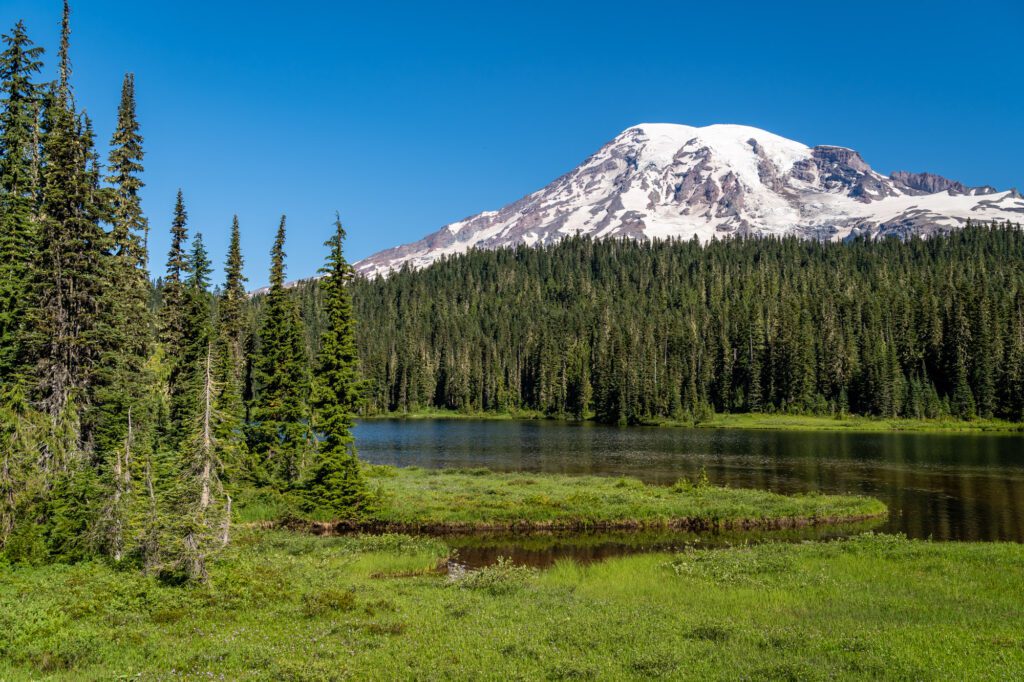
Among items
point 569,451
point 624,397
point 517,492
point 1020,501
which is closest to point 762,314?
point 624,397

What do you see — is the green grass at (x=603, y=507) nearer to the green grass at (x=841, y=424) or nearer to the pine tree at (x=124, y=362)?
the pine tree at (x=124, y=362)

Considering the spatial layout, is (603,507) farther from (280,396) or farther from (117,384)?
(117,384)

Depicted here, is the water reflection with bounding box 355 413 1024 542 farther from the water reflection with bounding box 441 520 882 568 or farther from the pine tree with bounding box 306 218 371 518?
the pine tree with bounding box 306 218 371 518

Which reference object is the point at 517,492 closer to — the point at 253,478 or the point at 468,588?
the point at 253,478

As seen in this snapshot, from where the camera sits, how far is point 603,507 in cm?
4366

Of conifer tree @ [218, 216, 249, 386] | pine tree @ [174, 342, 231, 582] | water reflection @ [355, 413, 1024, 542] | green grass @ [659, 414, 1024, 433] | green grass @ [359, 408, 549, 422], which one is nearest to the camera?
pine tree @ [174, 342, 231, 582]

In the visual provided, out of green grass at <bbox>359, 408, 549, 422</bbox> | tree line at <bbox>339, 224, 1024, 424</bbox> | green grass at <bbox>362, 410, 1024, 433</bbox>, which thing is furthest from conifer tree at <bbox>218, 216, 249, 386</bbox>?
green grass at <bbox>359, 408, 549, 422</bbox>

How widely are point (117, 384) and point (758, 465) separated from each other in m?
59.5

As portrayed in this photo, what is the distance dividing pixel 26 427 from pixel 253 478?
17532 mm

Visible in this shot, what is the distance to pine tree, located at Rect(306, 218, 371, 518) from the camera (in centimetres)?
4009

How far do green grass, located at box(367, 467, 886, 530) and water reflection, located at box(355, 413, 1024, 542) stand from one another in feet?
17.1

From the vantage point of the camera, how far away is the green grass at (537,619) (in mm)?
16531

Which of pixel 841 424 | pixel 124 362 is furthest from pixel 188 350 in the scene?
pixel 841 424

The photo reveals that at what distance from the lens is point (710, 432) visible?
400 feet
